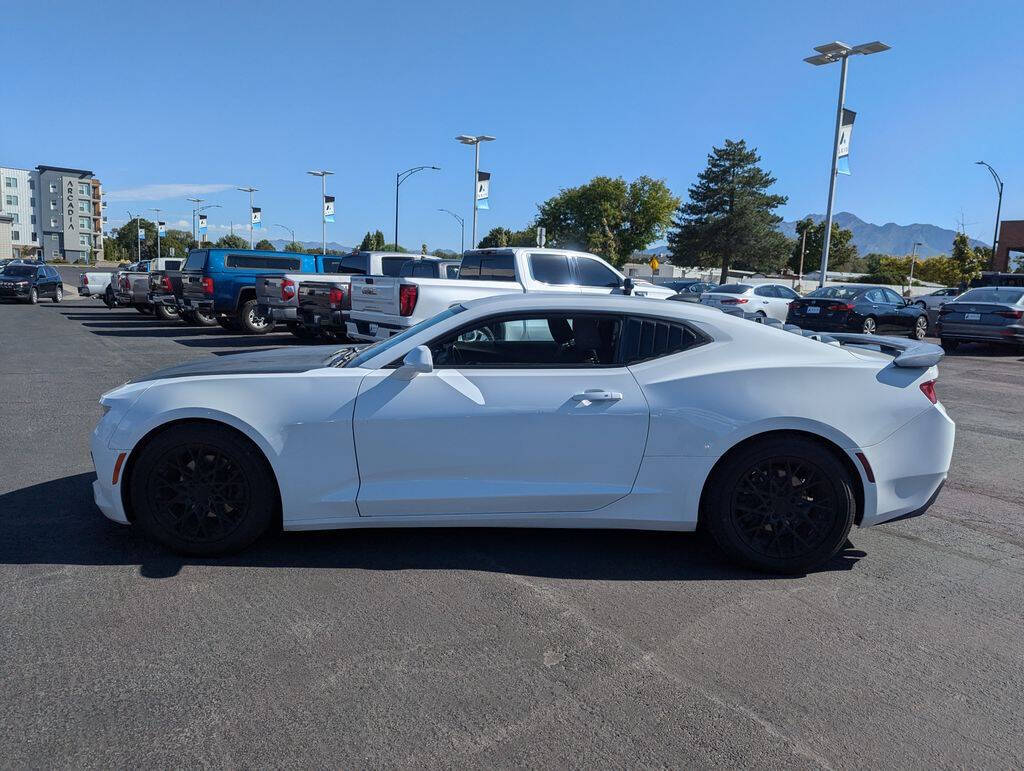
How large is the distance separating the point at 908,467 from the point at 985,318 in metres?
15.9

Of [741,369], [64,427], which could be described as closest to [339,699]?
[741,369]

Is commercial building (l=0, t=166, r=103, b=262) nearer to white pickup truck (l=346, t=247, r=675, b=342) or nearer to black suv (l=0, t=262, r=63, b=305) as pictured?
black suv (l=0, t=262, r=63, b=305)

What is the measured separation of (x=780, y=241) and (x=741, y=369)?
7175 centimetres

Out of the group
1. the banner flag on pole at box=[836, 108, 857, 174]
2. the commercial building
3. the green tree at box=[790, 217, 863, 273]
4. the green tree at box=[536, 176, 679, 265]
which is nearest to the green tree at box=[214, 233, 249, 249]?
the commercial building

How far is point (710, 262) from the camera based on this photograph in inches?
2867

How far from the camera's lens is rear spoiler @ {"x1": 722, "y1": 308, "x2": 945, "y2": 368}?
13.9 ft

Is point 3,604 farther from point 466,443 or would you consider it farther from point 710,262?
point 710,262

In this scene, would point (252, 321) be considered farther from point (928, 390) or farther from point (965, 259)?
point (965, 259)

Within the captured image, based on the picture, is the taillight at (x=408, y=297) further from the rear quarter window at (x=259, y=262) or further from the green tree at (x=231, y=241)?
the green tree at (x=231, y=241)

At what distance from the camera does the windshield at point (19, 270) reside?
29750 millimetres

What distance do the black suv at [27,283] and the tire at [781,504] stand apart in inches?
1267

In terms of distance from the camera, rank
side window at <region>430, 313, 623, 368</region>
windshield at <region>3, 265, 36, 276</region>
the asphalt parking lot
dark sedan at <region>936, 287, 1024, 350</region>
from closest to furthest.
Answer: the asphalt parking lot < side window at <region>430, 313, 623, 368</region> < dark sedan at <region>936, 287, 1024, 350</region> < windshield at <region>3, 265, 36, 276</region>

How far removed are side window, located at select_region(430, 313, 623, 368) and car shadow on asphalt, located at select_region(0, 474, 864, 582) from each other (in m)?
1.06

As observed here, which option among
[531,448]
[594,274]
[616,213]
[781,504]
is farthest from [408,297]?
[616,213]
